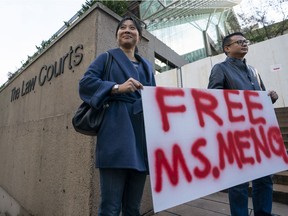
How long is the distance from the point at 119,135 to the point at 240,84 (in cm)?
137

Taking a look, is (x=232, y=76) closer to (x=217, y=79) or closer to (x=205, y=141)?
(x=217, y=79)

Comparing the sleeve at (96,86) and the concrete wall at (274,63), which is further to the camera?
the concrete wall at (274,63)

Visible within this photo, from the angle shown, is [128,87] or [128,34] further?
[128,34]

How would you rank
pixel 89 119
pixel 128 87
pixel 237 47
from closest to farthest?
pixel 128 87 → pixel 89 119 → pixel 237 47

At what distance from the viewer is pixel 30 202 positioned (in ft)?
11.5

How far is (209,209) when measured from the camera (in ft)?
8.73

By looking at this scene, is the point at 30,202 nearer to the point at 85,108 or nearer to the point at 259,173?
the point at 85,108

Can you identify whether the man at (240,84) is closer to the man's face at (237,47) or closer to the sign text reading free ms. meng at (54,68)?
the man's face at (237,47)

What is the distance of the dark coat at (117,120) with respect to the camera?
1.29 metres

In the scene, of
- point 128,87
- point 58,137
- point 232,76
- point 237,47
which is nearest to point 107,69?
point 128,87

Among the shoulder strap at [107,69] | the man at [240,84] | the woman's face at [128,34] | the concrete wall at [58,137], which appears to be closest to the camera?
the shoulder strap at [107,69]

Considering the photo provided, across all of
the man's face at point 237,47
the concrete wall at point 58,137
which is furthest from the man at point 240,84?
the concrete wall at point 58,137

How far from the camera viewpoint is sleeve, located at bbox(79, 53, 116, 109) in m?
1.30

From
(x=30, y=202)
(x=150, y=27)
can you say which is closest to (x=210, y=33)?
(x=150, y=27)
